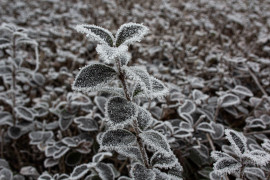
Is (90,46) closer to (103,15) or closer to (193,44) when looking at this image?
(103,15)

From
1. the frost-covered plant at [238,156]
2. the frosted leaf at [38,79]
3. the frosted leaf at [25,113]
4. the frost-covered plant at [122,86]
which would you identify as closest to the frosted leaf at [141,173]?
the frost-covered plant at [122,86]

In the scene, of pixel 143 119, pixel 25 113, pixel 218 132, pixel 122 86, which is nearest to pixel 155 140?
pixel 143 119

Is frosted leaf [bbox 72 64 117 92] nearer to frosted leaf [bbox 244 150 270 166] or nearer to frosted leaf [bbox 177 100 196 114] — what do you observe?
frosted leaf [bbox 244 150 270 166]

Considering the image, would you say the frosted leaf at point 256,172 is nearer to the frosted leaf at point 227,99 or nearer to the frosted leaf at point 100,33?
the frosted leaf at point 227,99

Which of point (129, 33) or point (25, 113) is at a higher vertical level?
point (129, 33)

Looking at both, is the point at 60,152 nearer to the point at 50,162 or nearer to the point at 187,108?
the point at 50,162

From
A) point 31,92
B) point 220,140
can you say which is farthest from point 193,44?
point 31,92
